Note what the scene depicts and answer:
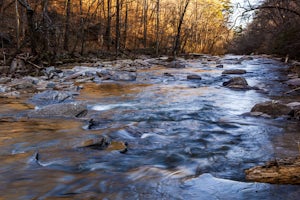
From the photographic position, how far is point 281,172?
2.96m

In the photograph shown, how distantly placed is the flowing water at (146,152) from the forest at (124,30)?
5.76m

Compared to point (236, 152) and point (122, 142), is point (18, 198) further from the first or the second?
point (236, 152)

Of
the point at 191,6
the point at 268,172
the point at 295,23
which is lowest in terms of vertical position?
A: the point at 268,172

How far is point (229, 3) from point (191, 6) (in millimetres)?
34651

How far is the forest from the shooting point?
13.0 m

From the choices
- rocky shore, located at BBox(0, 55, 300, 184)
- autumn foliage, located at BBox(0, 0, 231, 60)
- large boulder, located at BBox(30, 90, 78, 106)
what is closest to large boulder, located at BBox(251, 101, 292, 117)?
rocky shore, located at BBox(0, 55, 300, 184)

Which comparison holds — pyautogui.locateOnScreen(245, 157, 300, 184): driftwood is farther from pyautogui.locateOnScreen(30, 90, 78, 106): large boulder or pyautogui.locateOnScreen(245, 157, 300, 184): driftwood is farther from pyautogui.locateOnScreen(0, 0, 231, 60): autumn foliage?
pyautogui.locateOnScreen(0, 0, 231, 60): autumn foliage

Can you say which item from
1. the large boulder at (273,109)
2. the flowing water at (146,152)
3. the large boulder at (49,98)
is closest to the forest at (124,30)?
the large boulder at (49,98)

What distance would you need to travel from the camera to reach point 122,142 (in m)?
4.65

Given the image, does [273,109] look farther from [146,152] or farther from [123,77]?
[123,77]

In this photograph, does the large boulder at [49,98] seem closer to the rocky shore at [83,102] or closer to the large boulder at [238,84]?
the rocky shore at [83,102]

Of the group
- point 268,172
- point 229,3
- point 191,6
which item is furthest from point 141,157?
point 191,6

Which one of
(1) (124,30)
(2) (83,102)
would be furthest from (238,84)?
(1) (124,30)

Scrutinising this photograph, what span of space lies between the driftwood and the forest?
8.66 m
